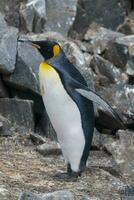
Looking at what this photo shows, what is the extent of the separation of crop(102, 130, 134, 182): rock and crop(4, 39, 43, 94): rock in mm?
1138

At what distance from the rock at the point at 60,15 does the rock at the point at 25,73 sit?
1769 millimetres

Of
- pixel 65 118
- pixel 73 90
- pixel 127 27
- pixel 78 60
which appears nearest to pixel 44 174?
pixel 65 118

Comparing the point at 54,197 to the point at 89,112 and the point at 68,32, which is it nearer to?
the point at 89,112

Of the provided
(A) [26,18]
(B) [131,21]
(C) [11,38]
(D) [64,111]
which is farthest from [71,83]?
(B) [131,21]

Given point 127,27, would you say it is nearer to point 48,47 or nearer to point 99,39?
point 99,39

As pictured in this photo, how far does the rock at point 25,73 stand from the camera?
8180mm

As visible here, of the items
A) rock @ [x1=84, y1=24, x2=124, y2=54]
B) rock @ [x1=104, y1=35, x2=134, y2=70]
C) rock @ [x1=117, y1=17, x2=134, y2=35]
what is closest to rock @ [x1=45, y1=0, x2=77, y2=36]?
rock @ [x1=84, y1=24, x2=124, y2=54]

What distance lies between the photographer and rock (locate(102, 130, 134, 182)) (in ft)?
22.7

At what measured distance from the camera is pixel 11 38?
8375 millimetres

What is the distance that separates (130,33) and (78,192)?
15.3 feet

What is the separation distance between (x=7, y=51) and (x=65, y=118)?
6.40 feet

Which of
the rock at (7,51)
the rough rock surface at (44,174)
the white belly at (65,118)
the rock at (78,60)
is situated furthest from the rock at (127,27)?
the white belly at (65,118)

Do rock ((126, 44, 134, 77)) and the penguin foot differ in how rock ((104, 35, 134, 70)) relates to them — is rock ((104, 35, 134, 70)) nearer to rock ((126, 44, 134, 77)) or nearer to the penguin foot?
rock ((126, 44, 134, 77))

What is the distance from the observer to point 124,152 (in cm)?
715
